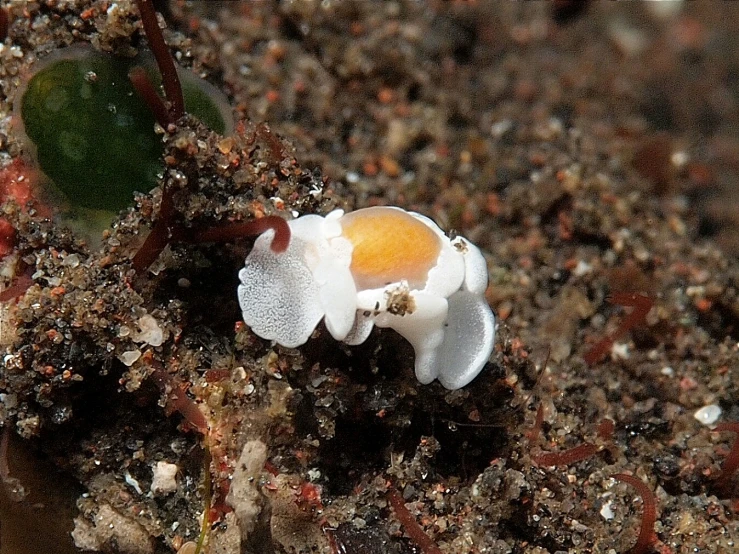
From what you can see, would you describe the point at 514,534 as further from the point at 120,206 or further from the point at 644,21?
the point at 644,21

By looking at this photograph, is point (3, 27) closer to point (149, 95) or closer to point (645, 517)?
point (149, 95)

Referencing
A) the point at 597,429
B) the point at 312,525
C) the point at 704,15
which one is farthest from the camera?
the point at 704,15

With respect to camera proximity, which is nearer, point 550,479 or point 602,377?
point 550,479

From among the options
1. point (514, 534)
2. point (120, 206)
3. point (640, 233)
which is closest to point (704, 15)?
point (640, 233)

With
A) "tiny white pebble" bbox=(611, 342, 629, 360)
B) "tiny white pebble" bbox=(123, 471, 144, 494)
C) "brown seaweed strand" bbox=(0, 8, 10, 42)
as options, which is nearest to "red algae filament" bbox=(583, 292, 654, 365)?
"tiny white pebble" bbox=(611, 342, 629, 360)

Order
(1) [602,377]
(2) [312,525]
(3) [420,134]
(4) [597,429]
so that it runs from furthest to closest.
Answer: (3) [420,134], (1) [602,377], (4) [597,429], (2) [312,525]

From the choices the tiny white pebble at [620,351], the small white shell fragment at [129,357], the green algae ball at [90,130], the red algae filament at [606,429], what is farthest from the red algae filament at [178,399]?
the tiny white pebble at [620,351]

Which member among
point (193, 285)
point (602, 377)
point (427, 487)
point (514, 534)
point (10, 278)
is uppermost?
point (10, 278)
